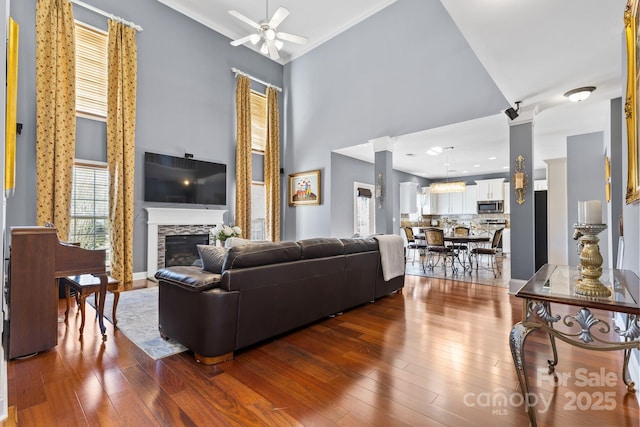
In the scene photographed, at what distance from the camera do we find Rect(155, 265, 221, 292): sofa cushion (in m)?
2.11

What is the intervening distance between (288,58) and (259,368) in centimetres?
779

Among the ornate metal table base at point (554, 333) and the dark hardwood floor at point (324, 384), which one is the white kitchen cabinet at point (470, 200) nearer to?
the dark hardwood floor at point (324, 384)

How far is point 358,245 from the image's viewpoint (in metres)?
3.42

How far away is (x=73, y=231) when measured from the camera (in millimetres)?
4641

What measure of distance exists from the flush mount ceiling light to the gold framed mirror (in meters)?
1.77

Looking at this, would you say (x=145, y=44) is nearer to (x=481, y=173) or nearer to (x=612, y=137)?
(x=612, y=137)

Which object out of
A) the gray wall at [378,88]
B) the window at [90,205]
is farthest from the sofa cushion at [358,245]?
the window at [90,205]

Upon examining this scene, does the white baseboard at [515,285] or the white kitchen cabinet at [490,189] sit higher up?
the white kitchen cabinet at [490,189]

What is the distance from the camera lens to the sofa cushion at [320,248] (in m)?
2.75

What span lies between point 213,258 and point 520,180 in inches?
172

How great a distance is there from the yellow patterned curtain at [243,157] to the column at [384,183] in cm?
287

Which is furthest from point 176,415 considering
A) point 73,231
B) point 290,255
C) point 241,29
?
point 241,29

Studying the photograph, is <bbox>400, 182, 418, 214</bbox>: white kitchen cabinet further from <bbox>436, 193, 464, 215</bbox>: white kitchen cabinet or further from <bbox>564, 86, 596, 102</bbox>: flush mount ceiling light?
<bbox>564, 86, 596, 102</bbox>: flush mount ceiling light

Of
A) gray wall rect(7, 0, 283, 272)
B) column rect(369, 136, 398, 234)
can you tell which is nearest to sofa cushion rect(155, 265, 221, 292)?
gray wall rect(7, 0, 283, 272)
